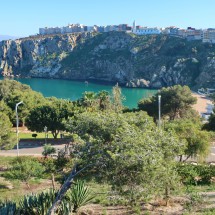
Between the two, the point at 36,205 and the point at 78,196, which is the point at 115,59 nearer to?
the point at 78,196

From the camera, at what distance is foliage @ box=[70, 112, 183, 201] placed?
10.1 metres

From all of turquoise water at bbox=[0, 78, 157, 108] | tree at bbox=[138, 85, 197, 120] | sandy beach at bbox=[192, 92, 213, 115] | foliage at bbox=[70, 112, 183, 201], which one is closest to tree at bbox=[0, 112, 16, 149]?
foliage at bbox=[70, 112, 183, 201]

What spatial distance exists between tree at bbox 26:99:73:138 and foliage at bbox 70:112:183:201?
92.1ft

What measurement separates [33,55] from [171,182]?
18185 cm

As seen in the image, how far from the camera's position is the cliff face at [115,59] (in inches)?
5300

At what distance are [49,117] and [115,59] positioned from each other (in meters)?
128

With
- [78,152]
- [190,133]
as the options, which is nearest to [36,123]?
[190,133]

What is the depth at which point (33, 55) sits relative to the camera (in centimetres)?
18788

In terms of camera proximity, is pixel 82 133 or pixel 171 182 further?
pixel 171 182

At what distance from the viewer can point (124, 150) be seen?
1020 cm

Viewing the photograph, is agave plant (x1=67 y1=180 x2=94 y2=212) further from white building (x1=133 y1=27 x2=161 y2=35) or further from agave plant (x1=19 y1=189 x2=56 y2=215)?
white building (x1=133 y1=27 x2=161 y2=35)

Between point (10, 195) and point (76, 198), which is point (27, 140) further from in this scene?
point (76, 198)

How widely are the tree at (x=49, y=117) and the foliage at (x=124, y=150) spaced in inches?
1105

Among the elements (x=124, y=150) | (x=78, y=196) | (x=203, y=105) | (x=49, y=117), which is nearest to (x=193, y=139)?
(x=78, y=196)
